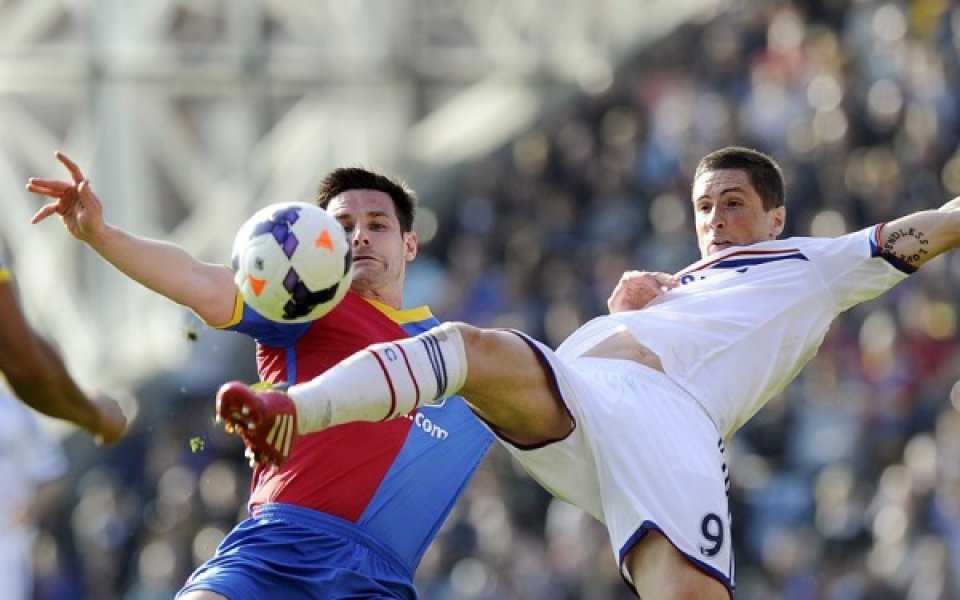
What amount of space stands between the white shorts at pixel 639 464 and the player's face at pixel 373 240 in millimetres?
818

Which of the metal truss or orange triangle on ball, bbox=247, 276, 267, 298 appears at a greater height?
orange triangle on ball, bbox=247, 276, 267, 298

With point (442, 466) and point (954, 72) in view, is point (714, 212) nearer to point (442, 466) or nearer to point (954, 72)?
point (442, 466)

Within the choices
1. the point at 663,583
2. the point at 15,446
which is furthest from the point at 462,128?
the point at 663,583

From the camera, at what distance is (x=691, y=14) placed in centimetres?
2038

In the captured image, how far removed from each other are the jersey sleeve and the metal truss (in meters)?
10.9

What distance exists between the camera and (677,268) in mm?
16922

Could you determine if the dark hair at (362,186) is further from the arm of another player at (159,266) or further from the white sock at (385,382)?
the white sock at (385,382)

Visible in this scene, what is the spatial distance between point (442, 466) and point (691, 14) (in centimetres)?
1237

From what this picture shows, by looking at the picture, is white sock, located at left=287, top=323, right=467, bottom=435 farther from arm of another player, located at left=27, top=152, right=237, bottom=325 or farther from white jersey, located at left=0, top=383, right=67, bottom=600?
white jersey, located at left=0, top=383, right=67, bottom=600

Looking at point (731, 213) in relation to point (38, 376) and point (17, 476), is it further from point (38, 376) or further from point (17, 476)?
point (17, 476)

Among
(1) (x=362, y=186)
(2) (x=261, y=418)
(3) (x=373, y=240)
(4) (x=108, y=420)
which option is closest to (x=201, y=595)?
(4) (x=108, y=420)

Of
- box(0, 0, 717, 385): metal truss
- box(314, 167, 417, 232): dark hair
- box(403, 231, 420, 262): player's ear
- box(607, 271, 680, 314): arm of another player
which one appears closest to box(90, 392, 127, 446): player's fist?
box(314, 167, 417, 232): dark hair

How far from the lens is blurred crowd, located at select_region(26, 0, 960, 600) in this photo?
49.6 ft

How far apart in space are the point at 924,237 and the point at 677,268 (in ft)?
26.0
